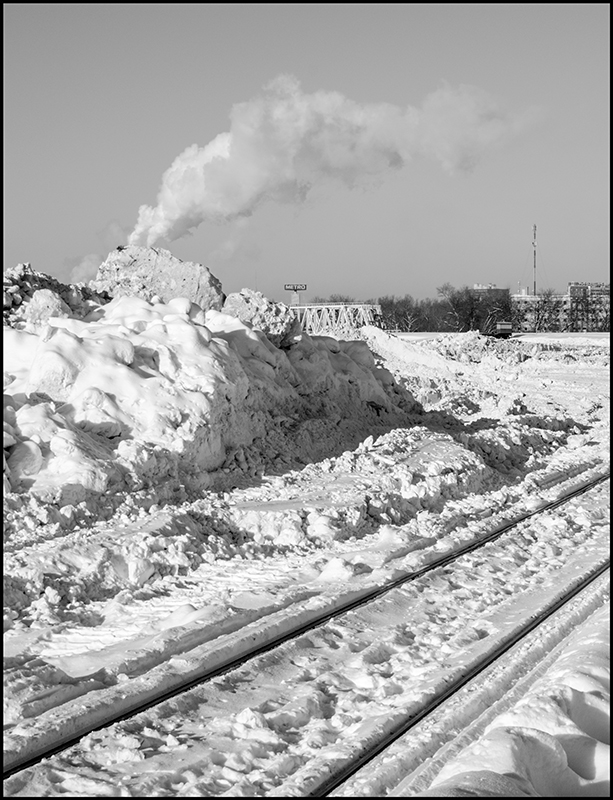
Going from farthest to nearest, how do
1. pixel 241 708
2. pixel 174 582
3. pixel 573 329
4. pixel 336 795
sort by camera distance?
pixel 573 329 → pixel 174 582 → pixel 241 708 → pixel 336 795

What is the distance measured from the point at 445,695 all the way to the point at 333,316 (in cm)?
4336

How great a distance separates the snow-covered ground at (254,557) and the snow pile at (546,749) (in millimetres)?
16

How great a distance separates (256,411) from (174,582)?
204 inches

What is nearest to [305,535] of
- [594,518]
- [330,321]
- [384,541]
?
[384,541]

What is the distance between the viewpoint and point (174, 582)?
26.3ft

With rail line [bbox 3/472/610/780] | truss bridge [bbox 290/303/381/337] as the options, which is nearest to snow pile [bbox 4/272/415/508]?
rail line [bbox 3/472/610/780]

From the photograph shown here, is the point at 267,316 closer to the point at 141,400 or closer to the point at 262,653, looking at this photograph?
the point at 141,400

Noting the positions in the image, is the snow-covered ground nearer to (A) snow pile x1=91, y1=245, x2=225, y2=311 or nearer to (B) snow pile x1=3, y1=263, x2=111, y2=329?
(B) snow pile x1=3, y1=263, x2=111, y2=329

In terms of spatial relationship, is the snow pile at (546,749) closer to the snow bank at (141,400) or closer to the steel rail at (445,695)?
the steel rail at (445,695)

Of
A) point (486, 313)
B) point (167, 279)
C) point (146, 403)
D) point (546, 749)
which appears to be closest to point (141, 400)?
point (146, 403)

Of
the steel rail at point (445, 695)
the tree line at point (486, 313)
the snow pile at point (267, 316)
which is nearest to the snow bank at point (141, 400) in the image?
the snow pile at point (267, 316)

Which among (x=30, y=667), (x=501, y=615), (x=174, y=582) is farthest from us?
(x=174, y=582)

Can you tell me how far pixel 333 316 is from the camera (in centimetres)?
4844

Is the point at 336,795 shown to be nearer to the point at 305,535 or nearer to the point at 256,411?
the point at 305,535
